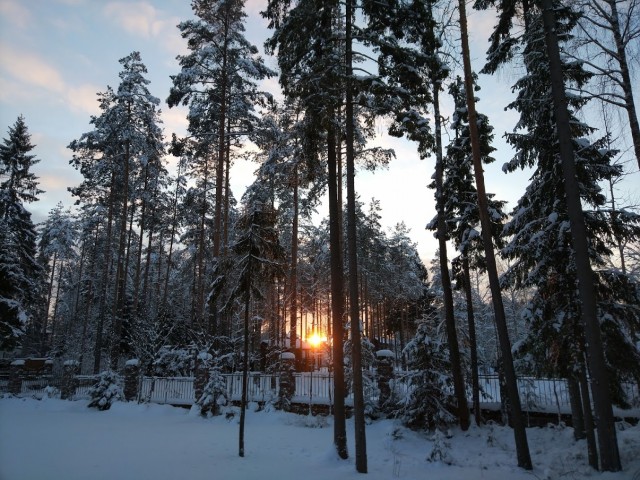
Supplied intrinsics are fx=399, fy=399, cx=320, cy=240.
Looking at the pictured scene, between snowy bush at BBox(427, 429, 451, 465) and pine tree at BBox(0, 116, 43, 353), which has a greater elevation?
pine tree at BBox(0, 116, 43, 353)

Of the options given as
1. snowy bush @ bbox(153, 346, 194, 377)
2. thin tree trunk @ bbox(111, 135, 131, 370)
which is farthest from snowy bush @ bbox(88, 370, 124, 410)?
thin tree trunk @ bbox(111, 135, 131, 370)

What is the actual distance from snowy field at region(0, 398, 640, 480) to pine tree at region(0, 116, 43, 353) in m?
6.67

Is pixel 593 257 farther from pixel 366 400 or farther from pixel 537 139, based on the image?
pixel 366 400

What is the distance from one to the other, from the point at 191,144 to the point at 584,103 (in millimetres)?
15775

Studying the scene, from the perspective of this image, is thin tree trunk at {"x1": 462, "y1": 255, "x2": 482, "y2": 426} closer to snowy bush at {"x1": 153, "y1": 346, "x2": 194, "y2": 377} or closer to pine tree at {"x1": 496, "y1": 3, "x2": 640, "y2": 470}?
pine tree at {"x1": 496, "y1": 3, "x2": 640, "y2": 470}

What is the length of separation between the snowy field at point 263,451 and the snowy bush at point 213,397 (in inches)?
20.3

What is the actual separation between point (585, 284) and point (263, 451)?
8656mm

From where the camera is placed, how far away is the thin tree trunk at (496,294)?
29.5 feet

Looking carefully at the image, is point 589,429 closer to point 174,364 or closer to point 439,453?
point 439,453

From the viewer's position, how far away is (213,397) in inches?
612

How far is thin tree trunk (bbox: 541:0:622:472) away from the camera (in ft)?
25.4

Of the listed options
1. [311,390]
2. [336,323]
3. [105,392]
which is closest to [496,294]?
[336,323]

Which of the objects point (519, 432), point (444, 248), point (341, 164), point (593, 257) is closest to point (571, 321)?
point (593, 257)

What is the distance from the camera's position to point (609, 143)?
9.28m
